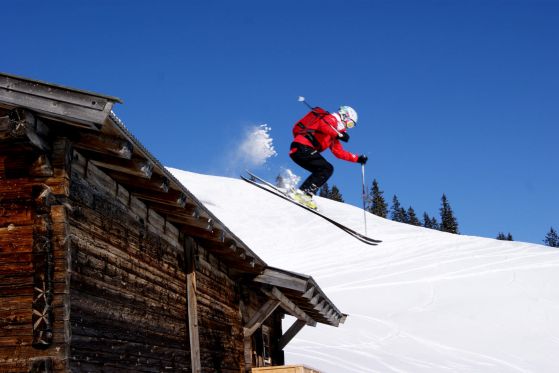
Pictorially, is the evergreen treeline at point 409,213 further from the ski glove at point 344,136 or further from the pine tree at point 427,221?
the ski glove at point 344,136

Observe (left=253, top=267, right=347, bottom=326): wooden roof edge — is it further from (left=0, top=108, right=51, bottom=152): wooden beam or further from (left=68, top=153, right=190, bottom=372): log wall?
(left=0, top=108, right=51, bottom=152): wooden beam

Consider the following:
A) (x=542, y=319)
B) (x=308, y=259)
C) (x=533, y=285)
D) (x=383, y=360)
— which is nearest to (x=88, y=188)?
(x=383, y=360)

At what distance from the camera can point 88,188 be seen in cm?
636

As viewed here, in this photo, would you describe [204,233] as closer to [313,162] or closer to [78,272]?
[78,272]

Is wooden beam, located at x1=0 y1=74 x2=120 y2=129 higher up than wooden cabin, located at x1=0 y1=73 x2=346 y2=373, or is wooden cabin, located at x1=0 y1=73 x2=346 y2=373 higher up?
wooden beam, located at x1=0 y1=74 x2=120 y2=129

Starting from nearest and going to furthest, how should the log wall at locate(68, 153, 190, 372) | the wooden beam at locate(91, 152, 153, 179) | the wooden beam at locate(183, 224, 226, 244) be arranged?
the log wall at locate(68, 153, 190, 372) < the wooden beam at locate(91, 152, 153, 179) < the wooden beam at locate(183, 224, 226, 244)

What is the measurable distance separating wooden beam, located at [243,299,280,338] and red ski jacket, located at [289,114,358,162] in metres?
4.09

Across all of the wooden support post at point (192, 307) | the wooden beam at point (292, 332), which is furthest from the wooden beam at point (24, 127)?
the wooden beam at point (292, 332)

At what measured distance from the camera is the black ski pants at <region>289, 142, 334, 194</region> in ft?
48.0

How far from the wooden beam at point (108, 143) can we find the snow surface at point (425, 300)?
16068 millimetres

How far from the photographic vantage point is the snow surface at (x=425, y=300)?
2372cm

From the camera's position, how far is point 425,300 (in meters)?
33.2

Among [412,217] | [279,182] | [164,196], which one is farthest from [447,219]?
[164,196]

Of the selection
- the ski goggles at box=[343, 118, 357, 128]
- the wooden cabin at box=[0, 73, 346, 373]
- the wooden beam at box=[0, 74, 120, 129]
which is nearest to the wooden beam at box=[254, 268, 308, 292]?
the wooden cabin at box=[0, 73, 346, 373]
